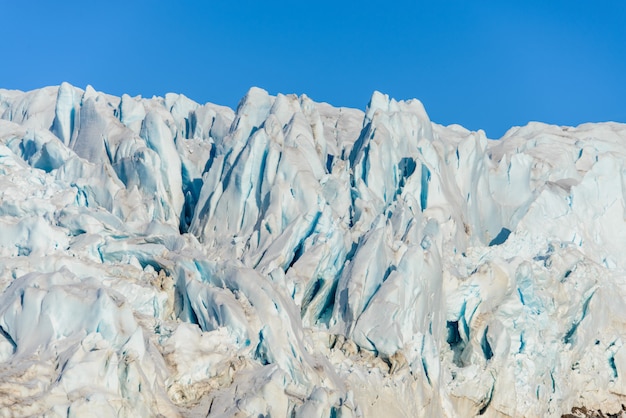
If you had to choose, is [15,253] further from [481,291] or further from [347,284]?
[481,291]

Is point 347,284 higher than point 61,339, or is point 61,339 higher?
point 347,284

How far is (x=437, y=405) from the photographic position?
3222 cm

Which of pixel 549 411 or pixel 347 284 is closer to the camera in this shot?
pixel 347 284

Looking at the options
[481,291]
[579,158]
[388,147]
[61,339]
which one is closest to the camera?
[61,339]

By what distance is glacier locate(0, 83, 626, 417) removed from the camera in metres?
26.9

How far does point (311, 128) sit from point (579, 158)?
10.7m

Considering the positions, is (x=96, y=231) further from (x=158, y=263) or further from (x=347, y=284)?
(x=347, y=284)

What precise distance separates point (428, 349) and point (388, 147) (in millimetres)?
9458

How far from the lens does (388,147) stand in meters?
39.9

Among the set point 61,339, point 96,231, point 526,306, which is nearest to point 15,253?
point 96,231

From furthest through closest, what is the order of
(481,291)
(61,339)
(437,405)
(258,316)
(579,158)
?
(579,158), (481,291), (437,405), (258,316), (61,339)

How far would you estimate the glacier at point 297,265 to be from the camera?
26.9m

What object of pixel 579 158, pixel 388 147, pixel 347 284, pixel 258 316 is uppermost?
pixel 579 158

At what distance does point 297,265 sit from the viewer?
33.7 metres
